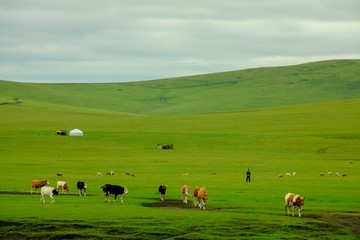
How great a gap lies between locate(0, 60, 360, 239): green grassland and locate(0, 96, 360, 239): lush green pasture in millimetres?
90

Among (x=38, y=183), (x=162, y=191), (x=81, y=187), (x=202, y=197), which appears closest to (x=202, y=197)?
(x=202, y=197)

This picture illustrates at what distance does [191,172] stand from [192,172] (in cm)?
11

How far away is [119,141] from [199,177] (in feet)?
154

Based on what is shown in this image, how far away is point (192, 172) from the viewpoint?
67.5 metres

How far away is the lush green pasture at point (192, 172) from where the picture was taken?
33.5m

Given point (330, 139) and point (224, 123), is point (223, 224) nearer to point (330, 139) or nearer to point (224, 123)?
point (330, 139)

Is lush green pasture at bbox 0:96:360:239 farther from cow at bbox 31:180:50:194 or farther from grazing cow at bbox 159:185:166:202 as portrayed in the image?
cow at bbox 31:180:50:194

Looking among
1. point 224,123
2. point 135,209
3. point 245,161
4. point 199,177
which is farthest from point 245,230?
point 224,123

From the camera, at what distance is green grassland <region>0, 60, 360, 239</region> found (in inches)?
1318

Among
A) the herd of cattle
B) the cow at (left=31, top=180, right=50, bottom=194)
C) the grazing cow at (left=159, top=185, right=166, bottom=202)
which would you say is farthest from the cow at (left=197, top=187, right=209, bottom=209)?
the cow at (left=31, top=180, right=50, bottom=194)

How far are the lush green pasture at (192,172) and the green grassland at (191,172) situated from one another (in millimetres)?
90

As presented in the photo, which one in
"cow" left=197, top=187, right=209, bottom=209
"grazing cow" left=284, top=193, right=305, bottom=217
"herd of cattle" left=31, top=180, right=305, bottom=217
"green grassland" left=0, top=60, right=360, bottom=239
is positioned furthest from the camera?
"cow" left=197, top=187, right=209, bottom=209

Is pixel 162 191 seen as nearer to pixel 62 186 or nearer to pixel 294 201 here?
pixel 62 186

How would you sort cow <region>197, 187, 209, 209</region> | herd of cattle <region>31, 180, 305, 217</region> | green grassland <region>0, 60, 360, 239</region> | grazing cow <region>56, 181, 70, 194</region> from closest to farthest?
green grassland <region>0, 60, 360, 239</region> < herd of cattle <region>31, 180, 305, 217</region> < cow <region>197, 187, 209, 209</region> < grazing cow <region>56, 181, 70, 194</region>
